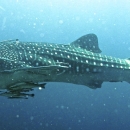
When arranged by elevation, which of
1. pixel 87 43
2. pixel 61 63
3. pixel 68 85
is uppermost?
pixel 68 85

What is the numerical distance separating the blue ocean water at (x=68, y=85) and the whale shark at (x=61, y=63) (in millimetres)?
21241

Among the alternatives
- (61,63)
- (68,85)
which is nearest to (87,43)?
(61,63)

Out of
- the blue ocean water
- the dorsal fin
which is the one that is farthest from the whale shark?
the blue ocean water

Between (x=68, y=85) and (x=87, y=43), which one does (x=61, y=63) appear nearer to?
(x=87, y=43)

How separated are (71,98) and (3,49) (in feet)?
178

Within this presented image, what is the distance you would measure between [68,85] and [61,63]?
181 ft

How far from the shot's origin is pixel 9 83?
5203 millimetres

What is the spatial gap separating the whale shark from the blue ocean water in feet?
69.7

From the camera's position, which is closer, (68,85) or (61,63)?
(61,63)

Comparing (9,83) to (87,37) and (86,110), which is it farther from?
(86,110)

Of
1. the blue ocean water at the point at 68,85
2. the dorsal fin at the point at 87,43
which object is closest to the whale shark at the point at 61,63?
the dorsal fin at the point at 87,43

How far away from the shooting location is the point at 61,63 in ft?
20.8

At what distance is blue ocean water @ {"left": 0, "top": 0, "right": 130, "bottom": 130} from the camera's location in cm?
4684

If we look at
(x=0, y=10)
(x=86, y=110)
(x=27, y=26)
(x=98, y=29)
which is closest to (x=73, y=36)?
(x=98, y=29)
